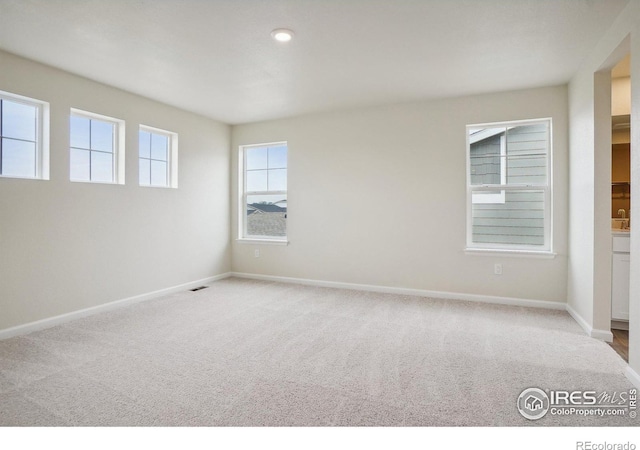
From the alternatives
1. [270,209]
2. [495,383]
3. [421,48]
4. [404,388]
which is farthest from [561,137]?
[270,209]

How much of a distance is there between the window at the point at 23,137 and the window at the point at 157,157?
1085 millimetres

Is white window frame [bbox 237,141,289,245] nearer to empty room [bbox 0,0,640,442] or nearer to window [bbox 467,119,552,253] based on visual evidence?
empty room [bbox 0,0,640,442]

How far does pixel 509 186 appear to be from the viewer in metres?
4.25

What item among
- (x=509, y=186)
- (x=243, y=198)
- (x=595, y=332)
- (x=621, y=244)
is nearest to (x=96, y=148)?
(x=243, y=198)

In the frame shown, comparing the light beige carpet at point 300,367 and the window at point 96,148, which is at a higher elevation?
the window at point 96,148

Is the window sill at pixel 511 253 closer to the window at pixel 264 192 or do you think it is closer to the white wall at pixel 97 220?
the window at pixel 264 192

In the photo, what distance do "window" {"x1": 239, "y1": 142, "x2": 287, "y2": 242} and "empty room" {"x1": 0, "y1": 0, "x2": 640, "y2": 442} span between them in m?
0.04

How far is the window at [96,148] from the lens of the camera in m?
3.75

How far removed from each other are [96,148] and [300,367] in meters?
3.37

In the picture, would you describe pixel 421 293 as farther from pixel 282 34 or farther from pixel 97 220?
pixel 97 220

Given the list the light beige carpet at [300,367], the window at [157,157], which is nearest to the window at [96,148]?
the window at [157,157]

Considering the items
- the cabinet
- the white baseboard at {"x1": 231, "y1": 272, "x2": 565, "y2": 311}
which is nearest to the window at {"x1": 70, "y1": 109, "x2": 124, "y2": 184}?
the white baseboard at {"x1": 231, "y1": 272, "x2": 565, "y2": 311}
